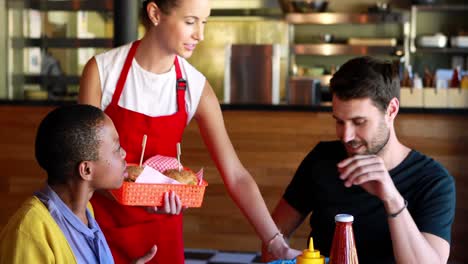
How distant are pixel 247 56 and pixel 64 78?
1.86 m

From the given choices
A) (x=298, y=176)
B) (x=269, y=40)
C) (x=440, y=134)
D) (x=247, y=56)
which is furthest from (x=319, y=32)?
(x=298, y=176)

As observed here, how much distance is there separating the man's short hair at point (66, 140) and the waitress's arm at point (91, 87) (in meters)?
0.53

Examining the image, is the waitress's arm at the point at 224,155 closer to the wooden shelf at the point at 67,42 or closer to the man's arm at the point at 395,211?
the man's arm at the point at 395,211

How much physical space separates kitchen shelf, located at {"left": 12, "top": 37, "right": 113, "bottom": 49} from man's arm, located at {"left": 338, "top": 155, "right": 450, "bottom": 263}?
5.25 meters

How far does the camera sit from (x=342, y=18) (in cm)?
871

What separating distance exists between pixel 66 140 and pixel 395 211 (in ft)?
2.69

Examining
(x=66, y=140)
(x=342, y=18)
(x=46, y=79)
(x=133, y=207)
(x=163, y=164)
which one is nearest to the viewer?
(x=66, y=140)

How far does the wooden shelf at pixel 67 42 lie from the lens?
705 cm

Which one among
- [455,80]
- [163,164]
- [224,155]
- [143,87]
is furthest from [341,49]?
[163,164]

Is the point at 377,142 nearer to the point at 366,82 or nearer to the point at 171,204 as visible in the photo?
the point at 366,82

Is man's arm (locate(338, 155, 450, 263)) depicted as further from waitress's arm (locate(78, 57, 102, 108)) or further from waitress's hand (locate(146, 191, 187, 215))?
waitress's arm (locate(78, 57, 102, 108))

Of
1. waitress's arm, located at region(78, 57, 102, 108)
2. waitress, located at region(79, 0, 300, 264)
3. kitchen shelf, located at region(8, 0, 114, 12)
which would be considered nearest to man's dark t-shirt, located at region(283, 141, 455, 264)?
waitress, located at region(79, 0, 300, 264)

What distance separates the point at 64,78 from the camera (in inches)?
280

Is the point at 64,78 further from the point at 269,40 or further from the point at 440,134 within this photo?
the point at 440,134
